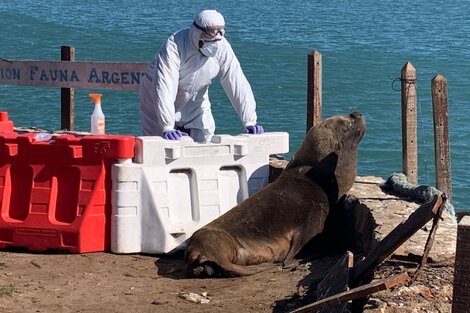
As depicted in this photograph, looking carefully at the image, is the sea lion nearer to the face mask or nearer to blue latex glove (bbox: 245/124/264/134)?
blue latex glove (bbox: 245/124/264/134)

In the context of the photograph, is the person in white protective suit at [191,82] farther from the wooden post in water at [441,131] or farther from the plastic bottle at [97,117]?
the wooden post in water at [441,131]

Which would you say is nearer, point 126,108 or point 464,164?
point 464,164

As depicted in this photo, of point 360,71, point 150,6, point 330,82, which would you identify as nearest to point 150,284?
point 330,82

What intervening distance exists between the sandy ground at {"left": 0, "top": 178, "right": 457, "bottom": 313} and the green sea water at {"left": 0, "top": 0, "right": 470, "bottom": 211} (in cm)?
1047

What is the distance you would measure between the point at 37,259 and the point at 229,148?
197 centimetres

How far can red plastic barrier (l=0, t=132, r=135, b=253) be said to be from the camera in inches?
375

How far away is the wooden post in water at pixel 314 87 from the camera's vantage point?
12.1 m

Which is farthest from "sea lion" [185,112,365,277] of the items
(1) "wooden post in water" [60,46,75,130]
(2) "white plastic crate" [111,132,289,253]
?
(1) "wooden post in water" [60,46,75,130]

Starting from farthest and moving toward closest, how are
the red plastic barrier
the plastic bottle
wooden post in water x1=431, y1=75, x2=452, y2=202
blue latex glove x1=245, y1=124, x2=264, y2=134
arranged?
wooden post in water x1=431, y1=75, x2=452, y2=202 < blue latex glove x1=245, y1=124, x2=264, y2=134 < the plastic bottle < the red plastic barrier

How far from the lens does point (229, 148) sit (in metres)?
10.0

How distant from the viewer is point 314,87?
12.2 meters

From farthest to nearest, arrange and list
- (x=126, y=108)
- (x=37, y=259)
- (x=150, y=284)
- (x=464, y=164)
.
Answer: (x=126, y=108)
(x=464, y=164)
(x=37, y=259)
(x=150, y=284)

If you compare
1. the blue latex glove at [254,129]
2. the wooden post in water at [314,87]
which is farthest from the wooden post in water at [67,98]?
the blue latex glove at [254,129]

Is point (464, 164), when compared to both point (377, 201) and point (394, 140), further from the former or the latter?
point (377, 201)
